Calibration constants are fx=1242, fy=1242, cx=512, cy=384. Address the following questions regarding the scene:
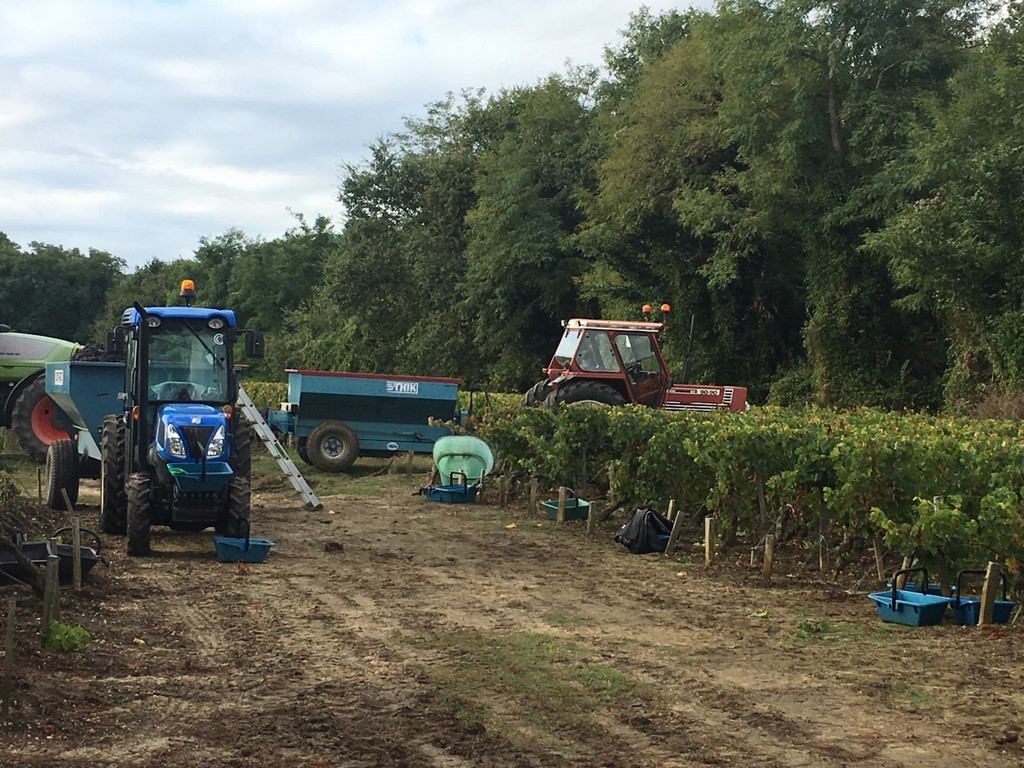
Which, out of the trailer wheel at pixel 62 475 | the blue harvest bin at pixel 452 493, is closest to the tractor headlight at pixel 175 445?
the trailer wheel at pixel 62 475

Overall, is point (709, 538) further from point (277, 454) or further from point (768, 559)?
point (277, 454)

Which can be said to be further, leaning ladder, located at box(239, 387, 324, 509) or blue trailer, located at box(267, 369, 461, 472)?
blue trailer, located at box(267, 369, 461, 472)

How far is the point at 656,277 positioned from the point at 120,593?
25.5 metres

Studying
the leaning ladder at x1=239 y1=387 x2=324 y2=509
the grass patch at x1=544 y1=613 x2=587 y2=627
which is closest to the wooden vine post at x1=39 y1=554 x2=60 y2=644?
the grass patch at x1=544 y1=613 x2=587 y2=627

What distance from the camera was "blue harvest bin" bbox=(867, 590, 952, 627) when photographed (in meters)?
8.77

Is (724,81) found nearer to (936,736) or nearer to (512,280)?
(512,280)

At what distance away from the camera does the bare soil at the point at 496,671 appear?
5.81 meters

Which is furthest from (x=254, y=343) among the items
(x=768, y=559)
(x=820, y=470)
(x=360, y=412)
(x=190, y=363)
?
(x=360, y=412)

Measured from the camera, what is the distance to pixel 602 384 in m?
20.1

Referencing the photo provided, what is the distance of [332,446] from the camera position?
74.6 feet

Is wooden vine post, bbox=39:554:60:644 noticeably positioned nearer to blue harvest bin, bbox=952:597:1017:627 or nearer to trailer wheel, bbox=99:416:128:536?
trailer wheel, bbox=99:416:128:536

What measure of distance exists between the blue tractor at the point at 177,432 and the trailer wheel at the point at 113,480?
0.01 meters

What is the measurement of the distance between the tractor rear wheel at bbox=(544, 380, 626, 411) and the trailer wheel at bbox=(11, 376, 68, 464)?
838cm

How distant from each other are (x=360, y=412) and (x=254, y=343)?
10263 mm
